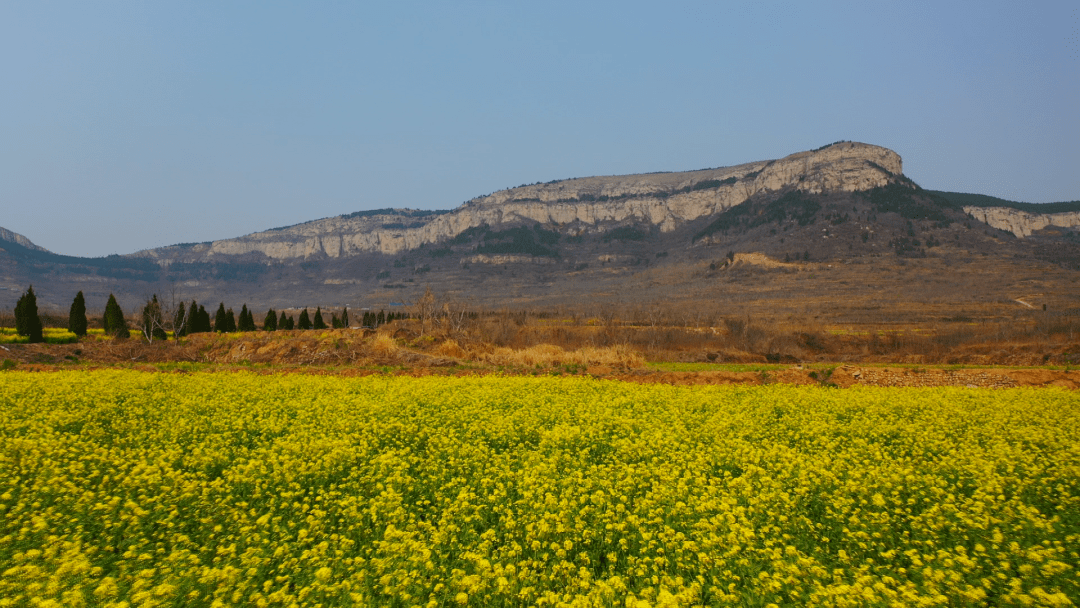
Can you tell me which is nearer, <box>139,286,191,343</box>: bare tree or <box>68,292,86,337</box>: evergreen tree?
<box>139,286,191,343</box>: bare tree

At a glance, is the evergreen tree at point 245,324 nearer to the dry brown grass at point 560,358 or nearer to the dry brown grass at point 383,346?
the dry brown grass at point 383,346

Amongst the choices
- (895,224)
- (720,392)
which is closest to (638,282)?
(895,224)

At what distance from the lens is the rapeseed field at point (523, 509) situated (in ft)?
16.7

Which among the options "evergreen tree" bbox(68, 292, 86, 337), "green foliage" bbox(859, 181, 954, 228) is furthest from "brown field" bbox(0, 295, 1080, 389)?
"green foliage" bbox(859, 181, 954, 228)

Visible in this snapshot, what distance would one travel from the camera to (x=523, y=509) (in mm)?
7234

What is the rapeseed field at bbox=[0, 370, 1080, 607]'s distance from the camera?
5086mm

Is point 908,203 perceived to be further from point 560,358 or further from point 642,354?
point 560,358

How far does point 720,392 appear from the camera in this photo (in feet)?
64.8

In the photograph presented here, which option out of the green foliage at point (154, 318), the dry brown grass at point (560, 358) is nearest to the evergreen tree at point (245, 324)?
the green foliage at point (154, 318)

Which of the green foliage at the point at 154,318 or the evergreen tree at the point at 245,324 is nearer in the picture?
the green foliage at the point at 154,318

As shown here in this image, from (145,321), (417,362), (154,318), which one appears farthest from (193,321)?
(417,362)

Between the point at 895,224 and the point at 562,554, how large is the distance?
8146 inches

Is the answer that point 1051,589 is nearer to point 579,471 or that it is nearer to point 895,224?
point 579,471

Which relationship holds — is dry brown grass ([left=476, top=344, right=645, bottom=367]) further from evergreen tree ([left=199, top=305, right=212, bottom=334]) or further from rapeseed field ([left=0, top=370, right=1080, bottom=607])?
evergreen tree ([left=199, top=305, right=212, bottom=334])
